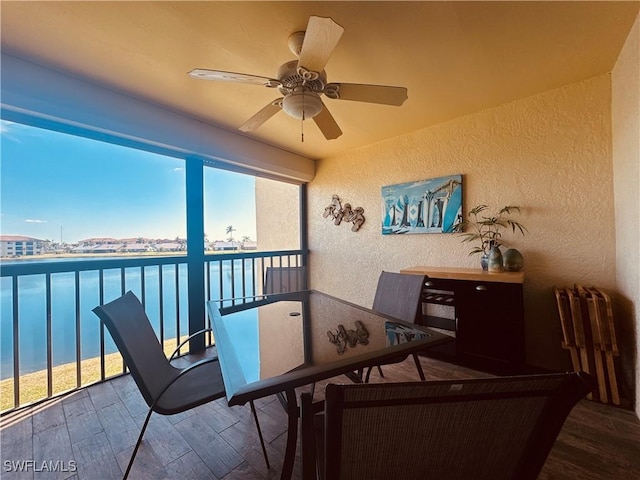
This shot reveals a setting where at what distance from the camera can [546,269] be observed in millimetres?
2320

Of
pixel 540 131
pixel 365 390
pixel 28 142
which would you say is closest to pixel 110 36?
pixel 28 142

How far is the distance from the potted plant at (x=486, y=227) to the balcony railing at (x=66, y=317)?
2.34 m

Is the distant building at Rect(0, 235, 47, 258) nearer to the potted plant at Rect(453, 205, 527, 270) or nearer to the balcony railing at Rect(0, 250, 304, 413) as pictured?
the balcony railing at Rect(0, 250, 304, 413)

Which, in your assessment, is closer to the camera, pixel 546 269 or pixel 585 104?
pixel 585 104

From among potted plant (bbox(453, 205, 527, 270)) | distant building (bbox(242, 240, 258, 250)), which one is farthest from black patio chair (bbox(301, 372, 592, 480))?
distant building (bbox(242, 240, 258, 250))

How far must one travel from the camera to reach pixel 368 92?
162 cm

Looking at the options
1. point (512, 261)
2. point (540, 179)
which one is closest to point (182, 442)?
point (512, 261)

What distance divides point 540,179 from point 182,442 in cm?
341

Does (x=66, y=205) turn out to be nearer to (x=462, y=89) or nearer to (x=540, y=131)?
(x=462, y=89)

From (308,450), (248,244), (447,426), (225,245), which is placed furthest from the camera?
(248,244)

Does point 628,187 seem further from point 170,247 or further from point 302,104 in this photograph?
point 170,247

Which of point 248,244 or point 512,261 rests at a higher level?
point 248,244

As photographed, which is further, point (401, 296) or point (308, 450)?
point (401, 296)

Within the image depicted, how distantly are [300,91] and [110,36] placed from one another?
1244 mm
